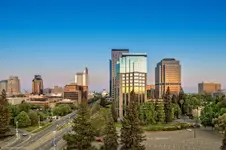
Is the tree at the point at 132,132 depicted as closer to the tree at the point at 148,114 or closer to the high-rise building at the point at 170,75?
the tree at the point at 148,114

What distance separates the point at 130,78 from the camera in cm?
8731

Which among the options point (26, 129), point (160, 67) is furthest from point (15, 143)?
point (160, 67)

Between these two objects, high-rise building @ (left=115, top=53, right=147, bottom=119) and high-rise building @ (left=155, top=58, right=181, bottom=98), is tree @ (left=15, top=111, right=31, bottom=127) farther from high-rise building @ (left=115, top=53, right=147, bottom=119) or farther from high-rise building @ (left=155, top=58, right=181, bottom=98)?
high-rise building @ (left=155, top=58, right=181, bottom=98)

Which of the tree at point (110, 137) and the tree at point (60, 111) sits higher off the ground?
the tree at point (110, 137)

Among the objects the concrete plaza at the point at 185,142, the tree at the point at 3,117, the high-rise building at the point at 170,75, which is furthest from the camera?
the high-rise building at the point at 170,75

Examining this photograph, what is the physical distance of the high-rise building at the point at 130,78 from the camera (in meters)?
86.9

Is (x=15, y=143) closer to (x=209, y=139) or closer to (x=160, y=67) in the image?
(x=209, y=139)

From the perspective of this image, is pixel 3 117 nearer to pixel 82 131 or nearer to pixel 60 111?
pixel 82 131

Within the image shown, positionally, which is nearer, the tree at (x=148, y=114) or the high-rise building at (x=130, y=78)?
the tree at (x=148, y=114)

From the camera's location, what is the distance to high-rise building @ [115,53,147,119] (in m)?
86.9

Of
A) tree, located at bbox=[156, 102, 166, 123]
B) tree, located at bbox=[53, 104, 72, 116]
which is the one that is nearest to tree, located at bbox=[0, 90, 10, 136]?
tree, located at bbox=[156, 102, 166, 123]

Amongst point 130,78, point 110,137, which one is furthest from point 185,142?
point 130,78

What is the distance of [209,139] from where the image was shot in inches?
1921

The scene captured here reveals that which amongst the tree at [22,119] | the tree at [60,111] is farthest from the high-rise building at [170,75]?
the tree at [22,119]
